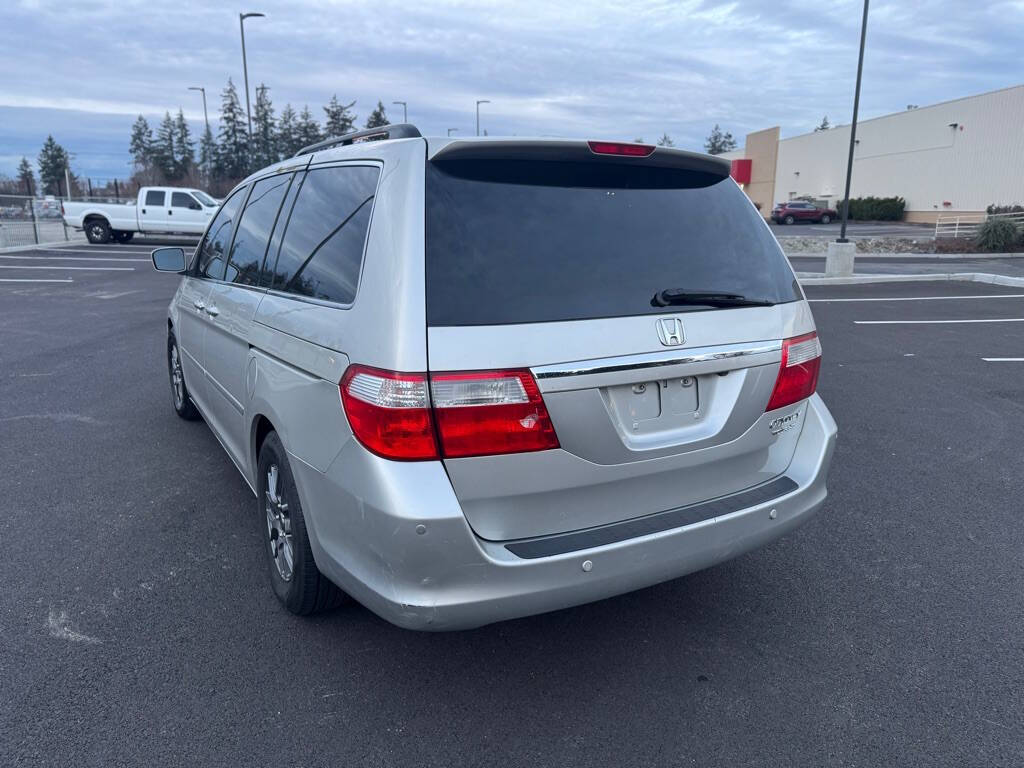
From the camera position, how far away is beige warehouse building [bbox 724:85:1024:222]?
1575 inches

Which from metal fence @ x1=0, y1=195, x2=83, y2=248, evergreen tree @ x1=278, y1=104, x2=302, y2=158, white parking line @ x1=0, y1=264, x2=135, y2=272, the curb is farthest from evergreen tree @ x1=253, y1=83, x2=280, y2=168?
the curb

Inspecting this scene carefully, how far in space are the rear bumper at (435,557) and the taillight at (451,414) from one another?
0.24 ft

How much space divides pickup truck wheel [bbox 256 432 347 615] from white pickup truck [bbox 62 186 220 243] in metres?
24.5

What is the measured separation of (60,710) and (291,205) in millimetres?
2221

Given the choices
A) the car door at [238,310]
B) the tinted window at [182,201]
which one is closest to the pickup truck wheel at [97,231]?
the tinted window at [182,201]

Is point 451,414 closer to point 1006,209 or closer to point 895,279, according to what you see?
point 895,279

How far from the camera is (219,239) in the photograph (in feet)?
15.8

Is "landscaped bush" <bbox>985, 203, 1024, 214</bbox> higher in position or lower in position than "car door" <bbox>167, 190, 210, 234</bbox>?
higher

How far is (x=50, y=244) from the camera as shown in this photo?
85.0 feet

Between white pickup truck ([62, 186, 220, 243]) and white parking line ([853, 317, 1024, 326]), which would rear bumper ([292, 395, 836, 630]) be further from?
white pickup truck ([62, 186, 220, 243])

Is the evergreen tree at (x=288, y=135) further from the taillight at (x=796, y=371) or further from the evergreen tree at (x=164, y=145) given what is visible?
the taillight at (x=796, y=371)

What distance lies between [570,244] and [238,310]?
193 centimetres

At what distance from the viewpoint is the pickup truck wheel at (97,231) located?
26.5 metres

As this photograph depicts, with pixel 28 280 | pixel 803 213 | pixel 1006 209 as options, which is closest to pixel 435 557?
pixel 28 280
